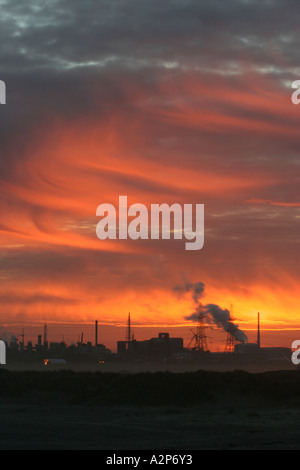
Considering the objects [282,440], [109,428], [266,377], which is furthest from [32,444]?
[266,377]

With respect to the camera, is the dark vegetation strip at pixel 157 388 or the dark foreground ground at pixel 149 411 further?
the dark vegetation strip at pixel 157 388

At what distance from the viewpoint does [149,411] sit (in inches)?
1816

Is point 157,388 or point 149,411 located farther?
point 157,388

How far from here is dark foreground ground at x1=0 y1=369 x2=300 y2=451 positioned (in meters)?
30.6

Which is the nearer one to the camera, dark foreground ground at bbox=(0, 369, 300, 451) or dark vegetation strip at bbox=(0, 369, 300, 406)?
dark foreground ground at bbox=(0, 369, 300, 451)

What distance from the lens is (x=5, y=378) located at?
59.8 meters

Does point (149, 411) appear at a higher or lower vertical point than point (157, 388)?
lower

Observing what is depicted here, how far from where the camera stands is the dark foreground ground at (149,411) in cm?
3062

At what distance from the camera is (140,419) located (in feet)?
136

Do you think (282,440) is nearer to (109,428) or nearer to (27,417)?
(109,428)
